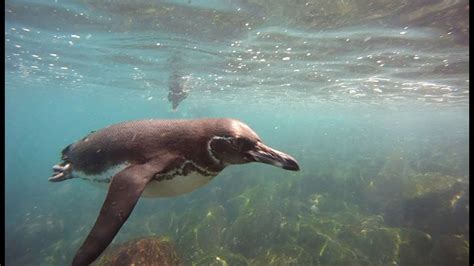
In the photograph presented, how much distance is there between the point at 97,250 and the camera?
9.26 ft

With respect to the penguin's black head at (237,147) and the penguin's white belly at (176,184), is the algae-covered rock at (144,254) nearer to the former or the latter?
the penguin's white belly at (176,184)

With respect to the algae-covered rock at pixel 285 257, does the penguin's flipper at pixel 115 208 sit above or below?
above

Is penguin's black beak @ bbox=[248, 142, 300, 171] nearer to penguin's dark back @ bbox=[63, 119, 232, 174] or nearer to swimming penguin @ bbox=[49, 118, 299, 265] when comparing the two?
swimming penguin @ bbox=[49, 118, 299, 265]

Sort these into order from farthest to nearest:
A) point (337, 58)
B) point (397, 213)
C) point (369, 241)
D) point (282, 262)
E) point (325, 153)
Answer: point (325, 153)
point (337, 58)
point (397, 213)
point (369, 241)
point (282, 262)

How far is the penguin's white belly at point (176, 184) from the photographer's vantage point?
12.8 ft

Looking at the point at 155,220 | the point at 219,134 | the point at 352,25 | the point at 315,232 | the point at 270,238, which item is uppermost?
the point at 352,25

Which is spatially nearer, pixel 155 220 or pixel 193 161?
pixel 193 161

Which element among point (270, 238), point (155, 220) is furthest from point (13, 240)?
point (270, 238)

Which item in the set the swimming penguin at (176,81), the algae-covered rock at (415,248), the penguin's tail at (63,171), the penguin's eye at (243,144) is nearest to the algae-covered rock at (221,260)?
the algae-covered rock at (415,248)

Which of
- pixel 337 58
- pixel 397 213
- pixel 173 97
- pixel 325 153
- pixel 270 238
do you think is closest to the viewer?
pixel 270 238

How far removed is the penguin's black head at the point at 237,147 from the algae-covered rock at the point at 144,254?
352cm

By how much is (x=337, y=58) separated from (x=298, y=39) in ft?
11.8

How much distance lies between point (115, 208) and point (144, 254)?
3.79 meters

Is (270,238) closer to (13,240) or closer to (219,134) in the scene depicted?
(219,134)
